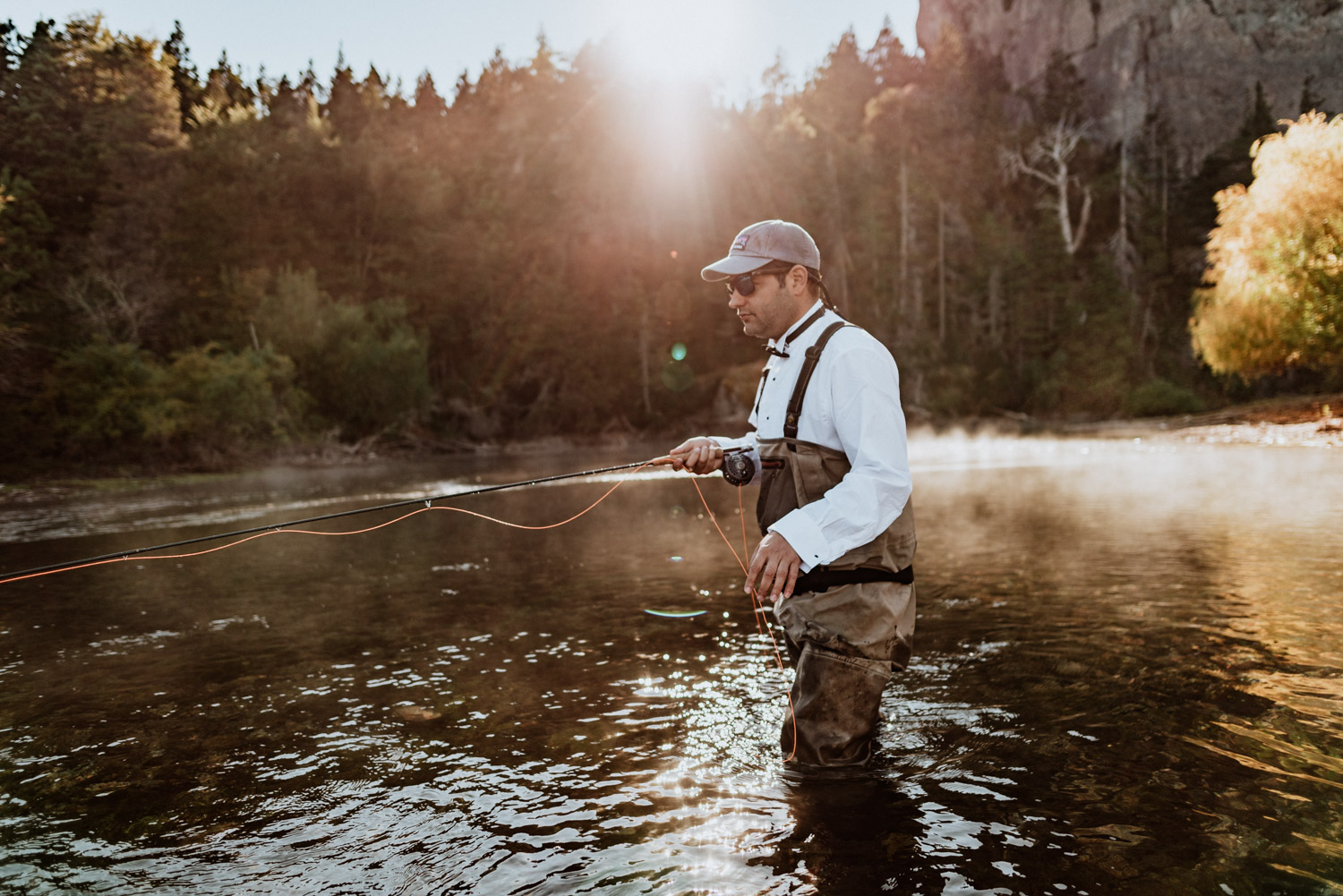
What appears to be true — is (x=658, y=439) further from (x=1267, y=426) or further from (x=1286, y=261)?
(x=1286, y=261)

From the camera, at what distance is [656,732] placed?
6.18 metres

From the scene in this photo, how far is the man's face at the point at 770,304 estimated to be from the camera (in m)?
4.79

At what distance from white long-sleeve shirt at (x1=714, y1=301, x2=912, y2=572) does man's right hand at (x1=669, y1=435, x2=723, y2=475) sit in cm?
84

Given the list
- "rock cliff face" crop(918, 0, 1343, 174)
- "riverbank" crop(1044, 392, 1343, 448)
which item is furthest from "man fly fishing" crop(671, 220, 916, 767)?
"rock cliff face" crop(918, 0, 1343, 174)

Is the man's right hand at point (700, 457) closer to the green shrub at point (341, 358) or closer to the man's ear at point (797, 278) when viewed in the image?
the man's ear at point (797, 278)

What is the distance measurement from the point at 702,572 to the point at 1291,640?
7.31 metres

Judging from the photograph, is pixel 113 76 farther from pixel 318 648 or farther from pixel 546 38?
pixel 318 648

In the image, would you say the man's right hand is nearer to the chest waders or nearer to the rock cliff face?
the chest waders

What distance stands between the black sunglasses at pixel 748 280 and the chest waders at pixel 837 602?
0.46 meters

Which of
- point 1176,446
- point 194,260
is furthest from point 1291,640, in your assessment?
point 194,260

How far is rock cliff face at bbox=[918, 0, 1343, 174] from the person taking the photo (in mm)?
69062

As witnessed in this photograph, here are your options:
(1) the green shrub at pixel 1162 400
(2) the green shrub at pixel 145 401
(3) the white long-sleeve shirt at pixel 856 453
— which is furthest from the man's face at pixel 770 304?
(1) the green shrub at pixel 1162 400

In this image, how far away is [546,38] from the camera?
8644cm

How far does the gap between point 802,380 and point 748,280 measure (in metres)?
0.65
